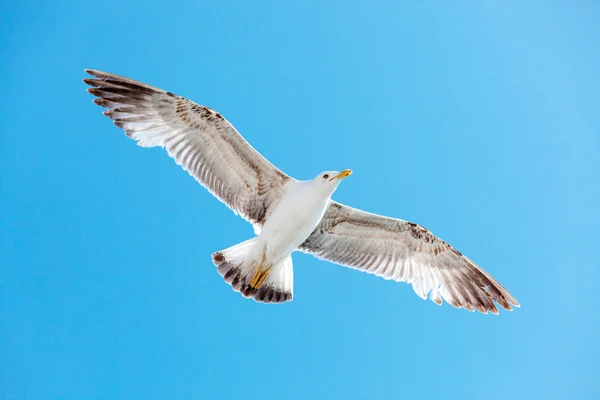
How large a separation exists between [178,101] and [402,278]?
155 inches

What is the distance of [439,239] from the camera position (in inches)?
404

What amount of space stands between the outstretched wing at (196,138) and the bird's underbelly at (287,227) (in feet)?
1.27

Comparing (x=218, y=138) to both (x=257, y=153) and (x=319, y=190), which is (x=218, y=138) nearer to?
(x=257, y=153)

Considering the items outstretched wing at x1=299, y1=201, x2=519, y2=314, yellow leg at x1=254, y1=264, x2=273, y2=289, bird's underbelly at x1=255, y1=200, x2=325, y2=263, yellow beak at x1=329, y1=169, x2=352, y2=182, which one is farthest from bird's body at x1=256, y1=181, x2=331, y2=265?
outstretched wing at x1=299, y1=201, x2=519, y2=314

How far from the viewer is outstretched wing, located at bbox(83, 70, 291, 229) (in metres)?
9.26

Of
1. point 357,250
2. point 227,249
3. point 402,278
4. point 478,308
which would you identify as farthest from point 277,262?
point 478,308

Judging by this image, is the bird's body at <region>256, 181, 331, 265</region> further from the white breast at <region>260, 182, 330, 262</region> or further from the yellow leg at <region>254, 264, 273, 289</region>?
the yellow leg at <region>254, 264, 273, 289</region>

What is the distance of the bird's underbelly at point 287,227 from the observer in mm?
9266

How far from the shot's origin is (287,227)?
9.31m

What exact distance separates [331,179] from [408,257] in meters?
1.97

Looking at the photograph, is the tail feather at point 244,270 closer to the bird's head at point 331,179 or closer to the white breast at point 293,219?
the white breast at point 293,219

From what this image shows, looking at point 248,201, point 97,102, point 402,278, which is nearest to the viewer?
point 97,102

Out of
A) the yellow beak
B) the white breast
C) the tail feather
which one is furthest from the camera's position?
the tail feather

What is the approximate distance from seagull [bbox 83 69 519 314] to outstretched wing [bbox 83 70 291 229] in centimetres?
1
